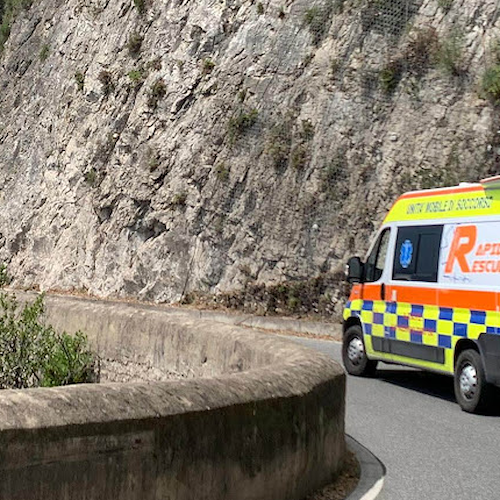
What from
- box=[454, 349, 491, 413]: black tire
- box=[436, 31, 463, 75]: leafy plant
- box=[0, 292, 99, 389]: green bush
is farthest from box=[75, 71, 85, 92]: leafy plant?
box=[454, 349, 491, 413]: black tire

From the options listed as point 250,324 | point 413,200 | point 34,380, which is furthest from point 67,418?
point 250,324

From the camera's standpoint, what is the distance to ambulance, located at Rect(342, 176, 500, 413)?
1194 centimetres

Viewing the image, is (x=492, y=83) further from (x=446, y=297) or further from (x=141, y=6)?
(x=446, y=297)

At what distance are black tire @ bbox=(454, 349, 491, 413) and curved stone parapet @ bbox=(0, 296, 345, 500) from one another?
3.89m

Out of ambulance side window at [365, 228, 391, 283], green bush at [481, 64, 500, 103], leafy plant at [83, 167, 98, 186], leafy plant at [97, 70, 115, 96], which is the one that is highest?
leafy plant at [97, 70, 115, 96]

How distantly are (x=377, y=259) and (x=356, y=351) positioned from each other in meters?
1.46

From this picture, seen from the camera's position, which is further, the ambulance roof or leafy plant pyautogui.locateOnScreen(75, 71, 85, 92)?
leafy plant pyautogui.locateOnScreen(75, 71, 85, 92)

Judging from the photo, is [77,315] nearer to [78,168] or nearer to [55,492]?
[55,492]

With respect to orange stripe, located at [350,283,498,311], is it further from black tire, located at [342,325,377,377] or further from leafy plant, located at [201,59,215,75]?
leafy plant, located at [201,59,215,75]

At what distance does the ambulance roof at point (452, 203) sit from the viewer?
12.1 m

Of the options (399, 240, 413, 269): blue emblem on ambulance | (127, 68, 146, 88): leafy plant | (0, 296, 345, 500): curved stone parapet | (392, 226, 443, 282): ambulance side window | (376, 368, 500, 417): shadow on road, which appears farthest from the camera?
(127, 68, 146, 88): leafy plant

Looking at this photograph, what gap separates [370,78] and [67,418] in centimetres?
2242

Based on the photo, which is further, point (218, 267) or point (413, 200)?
point (218, 267)

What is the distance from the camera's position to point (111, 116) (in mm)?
32094
